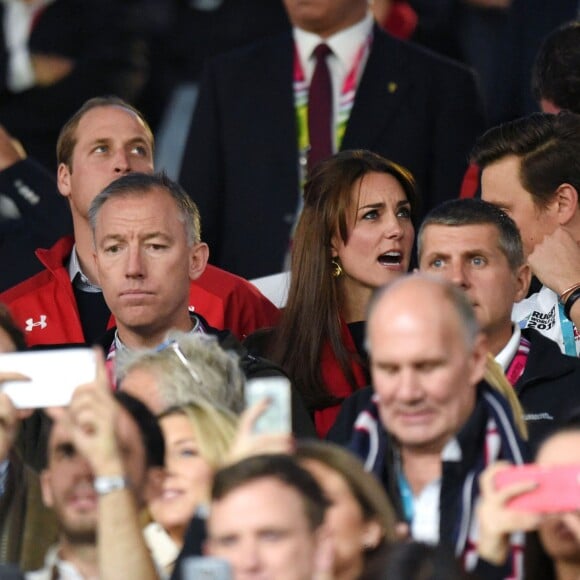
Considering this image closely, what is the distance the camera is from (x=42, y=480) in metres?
5.70

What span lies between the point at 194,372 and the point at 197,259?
98 centimetres

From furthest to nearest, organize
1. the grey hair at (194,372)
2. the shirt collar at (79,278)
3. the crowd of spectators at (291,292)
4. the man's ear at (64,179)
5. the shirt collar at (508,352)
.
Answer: the man's ear at (64,179) < the shirt collar at (79,278) < the shirt collar at (508,352) < the grey hair at (194,372) < the crowd of spectators at (291,292)

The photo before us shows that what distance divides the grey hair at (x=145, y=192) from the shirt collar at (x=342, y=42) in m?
1.59

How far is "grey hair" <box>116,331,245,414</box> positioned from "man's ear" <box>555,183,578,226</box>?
157cm

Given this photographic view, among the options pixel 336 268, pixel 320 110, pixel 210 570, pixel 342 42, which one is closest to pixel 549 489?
pixel 210 570

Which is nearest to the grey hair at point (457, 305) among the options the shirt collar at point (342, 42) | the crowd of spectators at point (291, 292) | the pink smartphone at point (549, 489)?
the crowd of spectators at point (291, 292)

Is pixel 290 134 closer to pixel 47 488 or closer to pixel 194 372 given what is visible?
pixel 194 372

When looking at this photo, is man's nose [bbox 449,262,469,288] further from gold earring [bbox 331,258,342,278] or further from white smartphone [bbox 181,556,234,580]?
white smartphone [bbox 181,556,234,580]

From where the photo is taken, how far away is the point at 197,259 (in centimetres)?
713

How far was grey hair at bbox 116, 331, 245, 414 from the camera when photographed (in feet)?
20.0

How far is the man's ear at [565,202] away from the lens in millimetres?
7504

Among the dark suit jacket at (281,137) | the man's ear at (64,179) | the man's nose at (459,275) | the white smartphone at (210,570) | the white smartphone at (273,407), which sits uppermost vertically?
the dark suit jacket at (281,137)

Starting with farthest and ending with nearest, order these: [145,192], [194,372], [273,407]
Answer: [145,192]
[194,372]
[273,407]

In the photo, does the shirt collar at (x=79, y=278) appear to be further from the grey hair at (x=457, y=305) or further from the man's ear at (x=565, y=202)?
the grey hair at (x=457, y=305)
